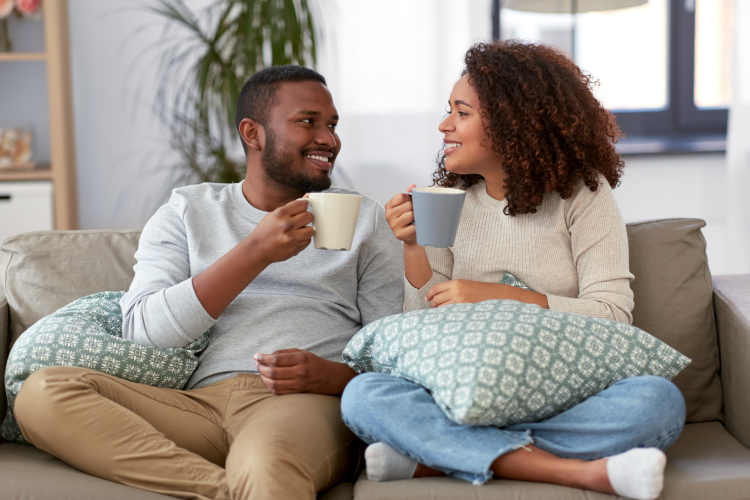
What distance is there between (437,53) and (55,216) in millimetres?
1788

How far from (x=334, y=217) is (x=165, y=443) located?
462 millimetres

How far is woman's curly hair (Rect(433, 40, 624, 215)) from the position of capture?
146 cm

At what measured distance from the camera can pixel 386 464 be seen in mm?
1126

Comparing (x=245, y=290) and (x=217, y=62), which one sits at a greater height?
(x=217, y=62)

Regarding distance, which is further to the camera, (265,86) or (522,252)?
(265,86)

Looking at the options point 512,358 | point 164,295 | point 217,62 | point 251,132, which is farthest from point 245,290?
point 217,62

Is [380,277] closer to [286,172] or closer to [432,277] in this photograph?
[432,277]

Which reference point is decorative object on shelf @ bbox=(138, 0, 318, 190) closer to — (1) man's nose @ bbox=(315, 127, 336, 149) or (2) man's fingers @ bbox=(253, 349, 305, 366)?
(1) man's nose @ bbox=(315, 127, 336, 149)

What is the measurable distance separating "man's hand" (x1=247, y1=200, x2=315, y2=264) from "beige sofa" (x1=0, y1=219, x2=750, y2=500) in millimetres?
419

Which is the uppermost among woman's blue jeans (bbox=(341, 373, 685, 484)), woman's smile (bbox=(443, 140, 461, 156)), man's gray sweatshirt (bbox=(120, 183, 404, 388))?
woman's smile (bbox=(443, 140, 461, 156))

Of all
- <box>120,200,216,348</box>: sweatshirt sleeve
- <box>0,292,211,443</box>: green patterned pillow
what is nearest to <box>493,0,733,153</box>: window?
<box>120,200,216,348</box>: sweatshirt sleeve

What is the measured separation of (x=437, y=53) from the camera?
3193 millimetres

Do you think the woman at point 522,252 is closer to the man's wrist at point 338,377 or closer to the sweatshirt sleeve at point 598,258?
the sweatshirt sleeve at point 598,258

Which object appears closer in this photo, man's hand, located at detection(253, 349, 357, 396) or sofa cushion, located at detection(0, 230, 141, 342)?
man's hand, located at detection(253, 349, 357, 396)
